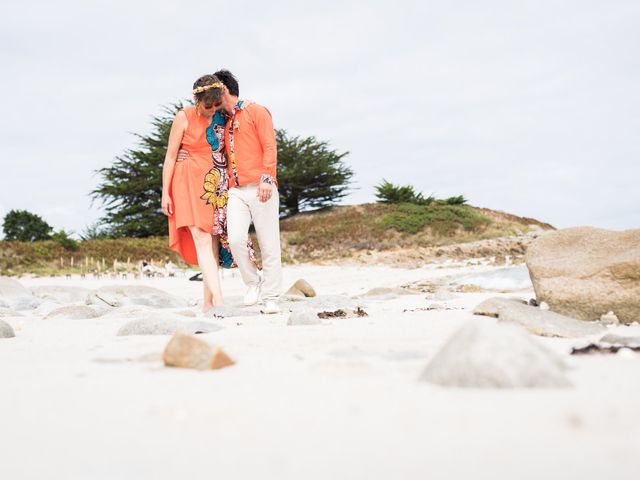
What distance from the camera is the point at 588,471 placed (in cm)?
129

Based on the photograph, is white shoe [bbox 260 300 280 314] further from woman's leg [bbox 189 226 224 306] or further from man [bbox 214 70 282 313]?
woman's leg [bbox 189 226 224 306]

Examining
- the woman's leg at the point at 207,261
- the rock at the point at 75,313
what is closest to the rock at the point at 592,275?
the woman's leg at the point at 207,261

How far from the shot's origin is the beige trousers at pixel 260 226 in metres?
5.63

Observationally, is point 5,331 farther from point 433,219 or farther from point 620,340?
point 433,219

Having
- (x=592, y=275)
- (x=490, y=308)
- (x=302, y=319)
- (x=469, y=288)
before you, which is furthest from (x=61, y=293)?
(x=592, y=275)

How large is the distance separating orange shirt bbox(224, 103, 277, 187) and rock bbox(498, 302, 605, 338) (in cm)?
254

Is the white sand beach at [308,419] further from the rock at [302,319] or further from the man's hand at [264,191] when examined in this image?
the man's hand at [264,191]

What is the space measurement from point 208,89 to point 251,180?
0.85 m

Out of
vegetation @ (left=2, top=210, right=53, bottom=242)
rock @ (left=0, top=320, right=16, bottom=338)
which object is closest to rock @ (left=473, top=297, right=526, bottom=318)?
rock @ (left=0, top=320, right=16, bottom=338)

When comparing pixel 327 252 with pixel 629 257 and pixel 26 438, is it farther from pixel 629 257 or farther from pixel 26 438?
pixel 26 438

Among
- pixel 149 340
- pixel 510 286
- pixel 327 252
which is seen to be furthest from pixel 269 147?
pixel 327 252

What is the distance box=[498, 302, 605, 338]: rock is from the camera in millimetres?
3373

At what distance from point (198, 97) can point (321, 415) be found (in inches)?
165

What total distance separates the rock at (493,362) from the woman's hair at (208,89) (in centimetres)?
389
